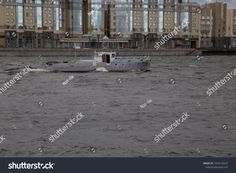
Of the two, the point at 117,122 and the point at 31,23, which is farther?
Result: the point at 31,23

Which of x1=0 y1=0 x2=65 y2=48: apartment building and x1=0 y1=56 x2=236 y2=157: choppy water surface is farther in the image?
x1=0 y1=0 x2=65 y2=48: apartment building

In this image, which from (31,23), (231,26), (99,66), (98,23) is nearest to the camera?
(99,66)

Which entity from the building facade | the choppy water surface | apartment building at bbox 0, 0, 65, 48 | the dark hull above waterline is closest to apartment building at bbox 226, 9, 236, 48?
the building facade

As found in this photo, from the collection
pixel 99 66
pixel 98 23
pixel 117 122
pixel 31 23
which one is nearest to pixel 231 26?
pixel 98 23

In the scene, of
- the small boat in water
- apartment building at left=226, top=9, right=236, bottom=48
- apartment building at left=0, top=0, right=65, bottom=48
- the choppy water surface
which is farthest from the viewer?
apartment building at left=226, top=9, right=236, bottom=48

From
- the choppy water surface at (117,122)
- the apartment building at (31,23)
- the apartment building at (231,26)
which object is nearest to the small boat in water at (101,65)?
the choppy water surface at (117,122)

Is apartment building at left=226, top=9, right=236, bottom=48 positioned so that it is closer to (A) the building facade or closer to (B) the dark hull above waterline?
(A) the building facade

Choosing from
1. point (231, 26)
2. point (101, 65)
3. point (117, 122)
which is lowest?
point (101, 65)

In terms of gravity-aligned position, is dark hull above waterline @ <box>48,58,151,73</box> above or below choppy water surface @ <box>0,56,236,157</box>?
below

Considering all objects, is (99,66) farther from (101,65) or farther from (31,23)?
(31,23)

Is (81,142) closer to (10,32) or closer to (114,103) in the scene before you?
(114,103)

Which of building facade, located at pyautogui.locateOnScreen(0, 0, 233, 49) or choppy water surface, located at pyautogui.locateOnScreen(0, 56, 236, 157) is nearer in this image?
choppy water surface, located at pyautogui.locateOnScreen(0, 56, 236, 157)

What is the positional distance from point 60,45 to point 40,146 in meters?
124

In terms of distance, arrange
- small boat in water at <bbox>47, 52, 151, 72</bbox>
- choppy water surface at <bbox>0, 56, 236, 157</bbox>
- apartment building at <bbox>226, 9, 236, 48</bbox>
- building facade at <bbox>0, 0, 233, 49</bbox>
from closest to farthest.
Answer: choppy water surface at <bbox>0, 56, 236, 157</bbox> → small boat in water at <bbox>47, 52, 151, 72</bbox> → building facade at <bbox>0, 0, 233, 49</bbox> → apartment building at <bbox>226, 9, 236, 48</bbox>
